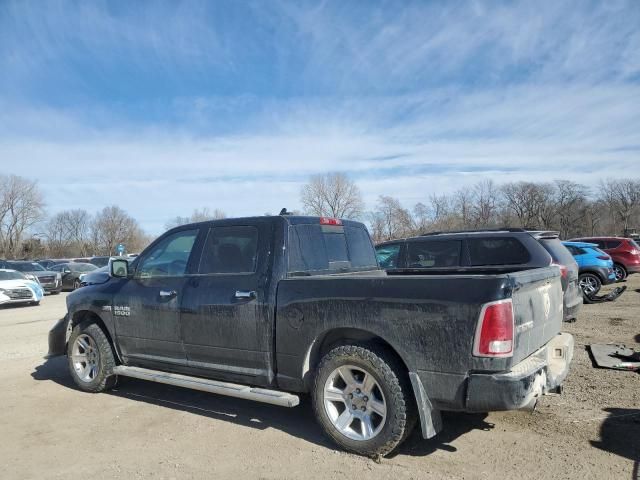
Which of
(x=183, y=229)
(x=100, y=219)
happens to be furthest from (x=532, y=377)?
(x=100, y=219)

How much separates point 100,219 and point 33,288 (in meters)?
84.6

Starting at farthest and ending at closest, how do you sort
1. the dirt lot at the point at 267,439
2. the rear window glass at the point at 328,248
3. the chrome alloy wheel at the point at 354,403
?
the rear window glass at the point at 328,248, the chrome alloy wheel at the point at 354,403, the dirt lot at the point at 267,439

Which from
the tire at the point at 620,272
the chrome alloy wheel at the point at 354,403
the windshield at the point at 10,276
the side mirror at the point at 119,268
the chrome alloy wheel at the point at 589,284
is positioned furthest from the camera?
the tire at the point at 620,272

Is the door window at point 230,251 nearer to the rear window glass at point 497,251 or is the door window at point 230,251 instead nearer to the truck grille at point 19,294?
the rear window glass at point 497,251

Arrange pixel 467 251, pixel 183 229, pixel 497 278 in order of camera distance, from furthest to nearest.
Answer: pixel 467 251 < pixel 183 229 < pixel 497 278

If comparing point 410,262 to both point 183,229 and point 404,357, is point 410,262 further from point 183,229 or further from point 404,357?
point 404,357

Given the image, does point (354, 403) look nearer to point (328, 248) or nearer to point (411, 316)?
point (411, 316)

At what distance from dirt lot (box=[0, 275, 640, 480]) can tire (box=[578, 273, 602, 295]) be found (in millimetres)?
8081

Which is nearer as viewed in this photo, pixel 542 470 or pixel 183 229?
pixel 542 470

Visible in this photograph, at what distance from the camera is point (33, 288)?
57.0 ft

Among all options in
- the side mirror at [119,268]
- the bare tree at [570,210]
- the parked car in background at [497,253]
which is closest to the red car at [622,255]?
the parked car in background at [497,253]

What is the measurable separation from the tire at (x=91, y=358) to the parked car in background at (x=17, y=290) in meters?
12.5

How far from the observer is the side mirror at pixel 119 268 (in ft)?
18.8

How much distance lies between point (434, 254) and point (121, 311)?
5.14m
